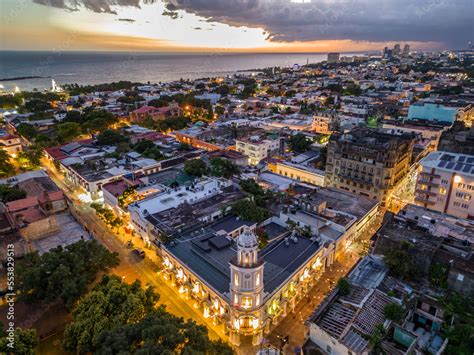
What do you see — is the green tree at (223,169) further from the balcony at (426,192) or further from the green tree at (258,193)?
the balcony at (426,192)

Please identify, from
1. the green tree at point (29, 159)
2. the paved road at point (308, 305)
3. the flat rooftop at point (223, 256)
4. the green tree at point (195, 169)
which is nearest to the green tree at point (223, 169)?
the green tree at point (195, 169)

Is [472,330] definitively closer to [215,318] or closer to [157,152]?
[215,318]

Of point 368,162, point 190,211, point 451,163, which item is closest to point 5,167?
point 190,211

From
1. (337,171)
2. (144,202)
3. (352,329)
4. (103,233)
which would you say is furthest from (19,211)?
(337,171)

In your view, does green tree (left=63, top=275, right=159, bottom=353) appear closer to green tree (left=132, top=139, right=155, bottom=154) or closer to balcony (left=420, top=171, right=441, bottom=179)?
balcony (left=420, top=171, right=441, bottom=179)

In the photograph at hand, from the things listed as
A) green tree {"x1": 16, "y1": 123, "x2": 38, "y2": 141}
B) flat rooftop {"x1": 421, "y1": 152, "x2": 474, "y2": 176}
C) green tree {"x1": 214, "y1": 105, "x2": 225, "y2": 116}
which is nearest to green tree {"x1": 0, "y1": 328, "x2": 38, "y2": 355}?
flat rooftop {"x1": 421, "y1": 152, "x2": 474, "y2": 176}

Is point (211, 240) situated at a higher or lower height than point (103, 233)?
higher
